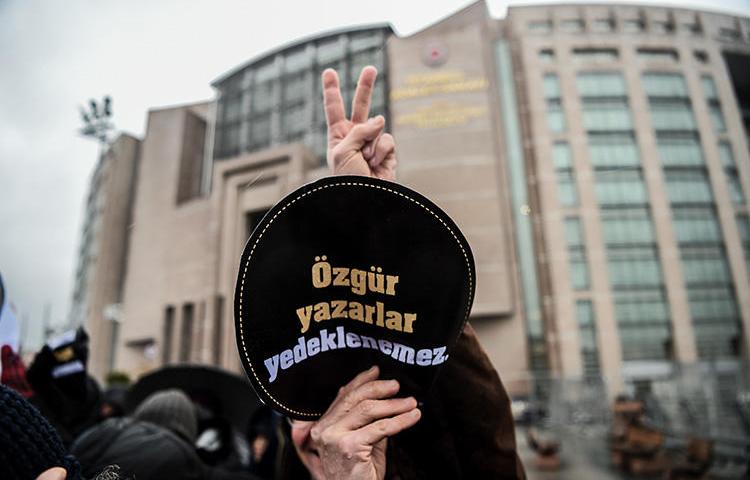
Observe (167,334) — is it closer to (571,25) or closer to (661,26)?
(571,25)

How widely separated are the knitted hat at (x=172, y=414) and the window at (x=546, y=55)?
106ft

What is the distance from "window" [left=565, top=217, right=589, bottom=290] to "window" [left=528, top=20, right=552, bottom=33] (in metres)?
12.5

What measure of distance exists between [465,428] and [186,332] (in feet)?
112

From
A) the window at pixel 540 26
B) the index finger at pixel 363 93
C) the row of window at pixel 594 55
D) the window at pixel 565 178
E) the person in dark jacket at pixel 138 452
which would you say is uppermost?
the window at pixel 540 26

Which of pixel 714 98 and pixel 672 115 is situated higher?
pixel 672 115

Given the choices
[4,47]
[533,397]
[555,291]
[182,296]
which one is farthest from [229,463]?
[182,296]

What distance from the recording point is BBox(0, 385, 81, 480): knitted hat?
0.50 meters

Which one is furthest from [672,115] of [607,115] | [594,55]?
[594,55]

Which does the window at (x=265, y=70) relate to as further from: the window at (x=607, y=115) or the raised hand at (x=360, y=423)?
the window at (x=607, y=115)

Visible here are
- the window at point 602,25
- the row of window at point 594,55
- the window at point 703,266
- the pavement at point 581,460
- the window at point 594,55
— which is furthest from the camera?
the window at point 594,55

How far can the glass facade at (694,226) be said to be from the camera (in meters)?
25.1

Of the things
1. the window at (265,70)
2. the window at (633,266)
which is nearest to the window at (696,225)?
the window at (633,266)

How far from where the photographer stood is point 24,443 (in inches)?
20.2

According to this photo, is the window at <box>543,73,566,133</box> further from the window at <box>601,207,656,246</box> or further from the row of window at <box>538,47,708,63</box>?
the window at <box>601,207,656,246</box>
